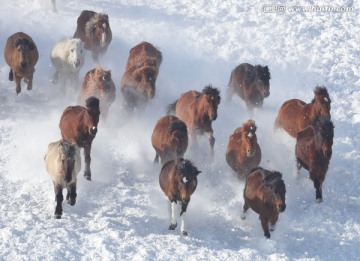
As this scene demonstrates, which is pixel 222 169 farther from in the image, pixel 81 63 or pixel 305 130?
pixel 81 63

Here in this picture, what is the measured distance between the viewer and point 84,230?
11.7 m

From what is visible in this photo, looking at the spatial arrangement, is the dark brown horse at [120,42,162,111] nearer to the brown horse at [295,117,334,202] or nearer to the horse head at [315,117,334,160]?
the brown horse at [295,117,334,202]

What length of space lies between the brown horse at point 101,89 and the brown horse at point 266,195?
16.6 feet

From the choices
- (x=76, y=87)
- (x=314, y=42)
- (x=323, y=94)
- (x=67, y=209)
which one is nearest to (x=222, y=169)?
(x=323, y=94)

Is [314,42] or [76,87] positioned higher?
[314,42]

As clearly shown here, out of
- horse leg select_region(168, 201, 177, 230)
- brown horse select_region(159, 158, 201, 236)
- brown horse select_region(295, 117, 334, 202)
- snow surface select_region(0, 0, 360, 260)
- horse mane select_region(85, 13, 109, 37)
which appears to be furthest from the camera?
horse mane select_region(85, 13, 109, 37)

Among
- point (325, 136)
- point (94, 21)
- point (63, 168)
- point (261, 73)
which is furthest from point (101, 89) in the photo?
point (325, 136)

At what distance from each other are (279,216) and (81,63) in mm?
7789

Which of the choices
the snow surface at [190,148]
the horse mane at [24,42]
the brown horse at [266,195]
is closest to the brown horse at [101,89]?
the snow surface at [190,148]

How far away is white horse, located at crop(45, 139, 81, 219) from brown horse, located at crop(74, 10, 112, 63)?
6.70 m

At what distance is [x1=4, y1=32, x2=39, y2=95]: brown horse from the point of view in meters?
15.3

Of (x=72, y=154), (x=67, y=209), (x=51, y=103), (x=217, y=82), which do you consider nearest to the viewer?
(x=72, y=154)

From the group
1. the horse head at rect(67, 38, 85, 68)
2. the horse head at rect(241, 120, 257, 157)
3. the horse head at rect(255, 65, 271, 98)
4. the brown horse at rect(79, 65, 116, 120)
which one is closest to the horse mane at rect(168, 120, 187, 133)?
the horse head at rect(241, 120, 257, 157)

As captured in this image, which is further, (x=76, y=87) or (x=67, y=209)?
(x=76, y=87)
